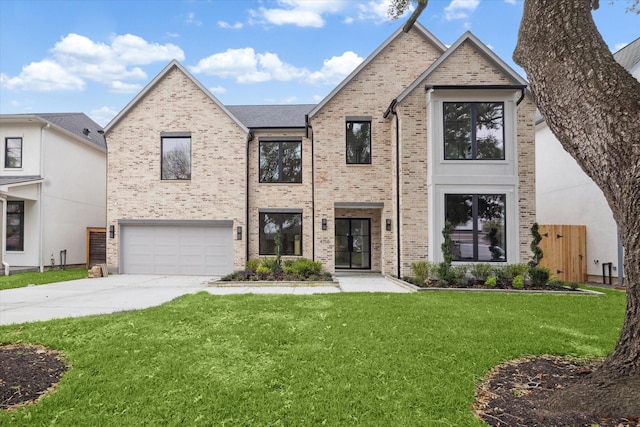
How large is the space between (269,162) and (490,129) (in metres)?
8.36

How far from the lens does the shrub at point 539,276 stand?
10.3m

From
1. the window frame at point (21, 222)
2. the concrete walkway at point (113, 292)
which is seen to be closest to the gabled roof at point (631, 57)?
the concrete walkway at point (113, 292)

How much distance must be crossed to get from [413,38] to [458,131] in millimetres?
4894

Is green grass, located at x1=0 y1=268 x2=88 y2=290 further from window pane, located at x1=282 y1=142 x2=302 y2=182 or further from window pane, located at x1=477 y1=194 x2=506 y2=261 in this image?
window pane, located at x1=477 y1=194 x2=506 y2=261

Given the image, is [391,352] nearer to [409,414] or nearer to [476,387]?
[476,387]

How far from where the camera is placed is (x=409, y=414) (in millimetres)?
3088

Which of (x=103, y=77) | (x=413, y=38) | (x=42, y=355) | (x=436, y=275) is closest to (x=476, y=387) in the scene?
(x=42, y=355)

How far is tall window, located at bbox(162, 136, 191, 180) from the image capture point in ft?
48.6

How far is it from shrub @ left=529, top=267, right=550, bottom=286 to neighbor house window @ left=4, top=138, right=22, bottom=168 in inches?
817

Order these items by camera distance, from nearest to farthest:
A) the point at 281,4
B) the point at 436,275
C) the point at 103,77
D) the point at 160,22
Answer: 1. the point at 436,275
2. the point at 281,4
3. the point at 160,22
4. the point at 103,77

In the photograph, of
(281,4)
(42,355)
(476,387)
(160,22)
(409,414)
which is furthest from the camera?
(160,22)

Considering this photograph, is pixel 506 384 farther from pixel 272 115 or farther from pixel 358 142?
pixel 272 115

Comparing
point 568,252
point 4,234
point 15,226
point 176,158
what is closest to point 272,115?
point 176,158

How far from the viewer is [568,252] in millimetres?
13367
